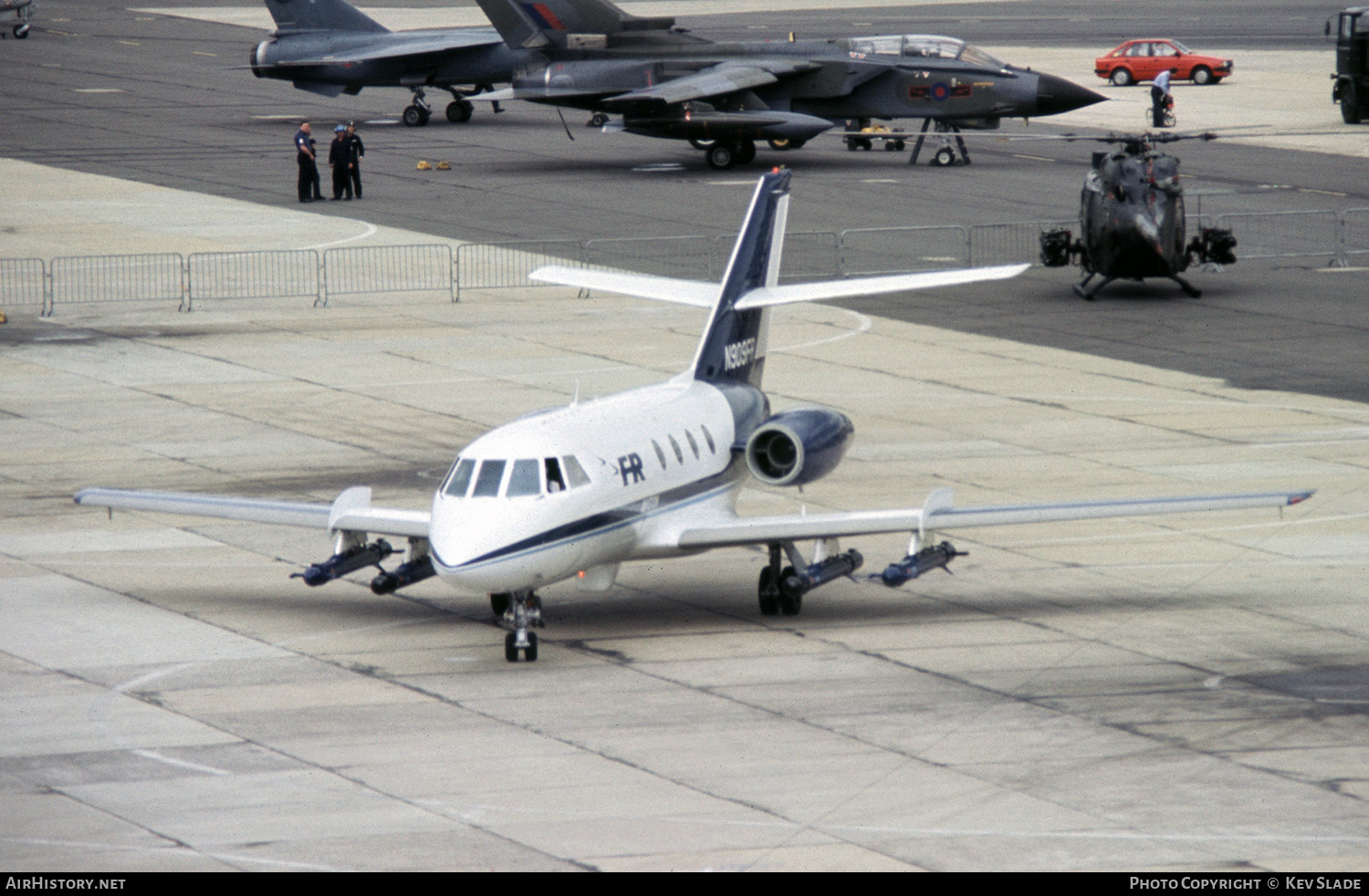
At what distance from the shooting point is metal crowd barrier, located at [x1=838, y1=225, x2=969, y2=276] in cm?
4912

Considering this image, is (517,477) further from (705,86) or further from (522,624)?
(705,86)

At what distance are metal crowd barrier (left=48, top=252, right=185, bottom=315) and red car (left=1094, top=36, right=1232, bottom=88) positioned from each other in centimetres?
4917

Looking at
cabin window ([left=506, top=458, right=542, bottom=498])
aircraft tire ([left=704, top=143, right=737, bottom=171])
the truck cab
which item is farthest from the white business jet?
the truck cab

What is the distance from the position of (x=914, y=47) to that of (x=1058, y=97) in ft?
16.3

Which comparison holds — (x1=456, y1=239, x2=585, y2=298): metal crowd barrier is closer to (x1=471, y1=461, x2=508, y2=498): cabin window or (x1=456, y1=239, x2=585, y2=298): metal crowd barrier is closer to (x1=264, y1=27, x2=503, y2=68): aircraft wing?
(x1=264, y1=27, x2=503, y2=68): aircraft wing

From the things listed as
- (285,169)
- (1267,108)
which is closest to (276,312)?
(285,169)

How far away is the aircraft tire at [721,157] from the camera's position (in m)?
65.4

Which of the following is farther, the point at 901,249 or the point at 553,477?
the point at 901,249

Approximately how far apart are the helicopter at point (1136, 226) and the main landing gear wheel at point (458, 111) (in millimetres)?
36338

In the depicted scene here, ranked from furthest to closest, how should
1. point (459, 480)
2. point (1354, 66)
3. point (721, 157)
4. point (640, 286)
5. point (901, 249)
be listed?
point (1354, 66), point (721, 157), point (901, 249), point (640, 286), point (459, 480)

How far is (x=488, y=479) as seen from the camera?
21844 mm

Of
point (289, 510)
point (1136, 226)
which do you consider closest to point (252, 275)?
point (1136, 226)

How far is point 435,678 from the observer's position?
21.5 meters

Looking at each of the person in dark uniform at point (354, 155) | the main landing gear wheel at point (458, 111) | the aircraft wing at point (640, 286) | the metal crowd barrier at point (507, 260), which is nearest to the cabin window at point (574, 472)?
the aircraft wing at point (640, 286)
